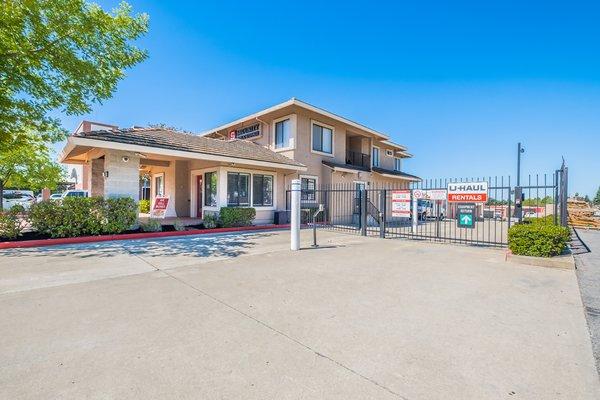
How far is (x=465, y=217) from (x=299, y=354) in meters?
8.15

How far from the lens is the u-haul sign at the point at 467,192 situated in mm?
8891

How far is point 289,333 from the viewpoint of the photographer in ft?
11.1

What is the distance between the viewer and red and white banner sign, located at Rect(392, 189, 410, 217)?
35.2ft

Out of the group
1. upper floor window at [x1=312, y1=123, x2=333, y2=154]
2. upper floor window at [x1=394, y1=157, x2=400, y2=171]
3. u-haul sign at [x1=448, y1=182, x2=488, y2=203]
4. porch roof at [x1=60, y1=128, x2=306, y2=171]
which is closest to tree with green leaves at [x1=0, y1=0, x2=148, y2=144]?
porch roof at [x1=60, y1=128, x2=306, y2=171]

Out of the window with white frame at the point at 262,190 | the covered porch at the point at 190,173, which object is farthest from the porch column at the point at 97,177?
the window with white frame at the point at 262,190

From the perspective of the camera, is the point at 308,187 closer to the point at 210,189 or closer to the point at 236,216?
the point at 236,216

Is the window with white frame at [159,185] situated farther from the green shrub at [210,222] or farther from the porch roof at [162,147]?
the green shrub at [210,222]

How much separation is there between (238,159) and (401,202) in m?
7.59

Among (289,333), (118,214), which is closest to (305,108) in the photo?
(118,214)

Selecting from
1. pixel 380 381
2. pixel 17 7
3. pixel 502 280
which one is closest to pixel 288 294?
pixel 380 381

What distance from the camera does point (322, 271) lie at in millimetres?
6281

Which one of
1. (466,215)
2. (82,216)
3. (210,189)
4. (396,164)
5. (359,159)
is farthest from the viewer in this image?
(396,164)

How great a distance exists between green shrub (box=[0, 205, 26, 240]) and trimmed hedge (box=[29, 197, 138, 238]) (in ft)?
0.98

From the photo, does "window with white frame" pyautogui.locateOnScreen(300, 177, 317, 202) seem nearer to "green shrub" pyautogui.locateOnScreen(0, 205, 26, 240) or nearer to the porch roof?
the porch roof
